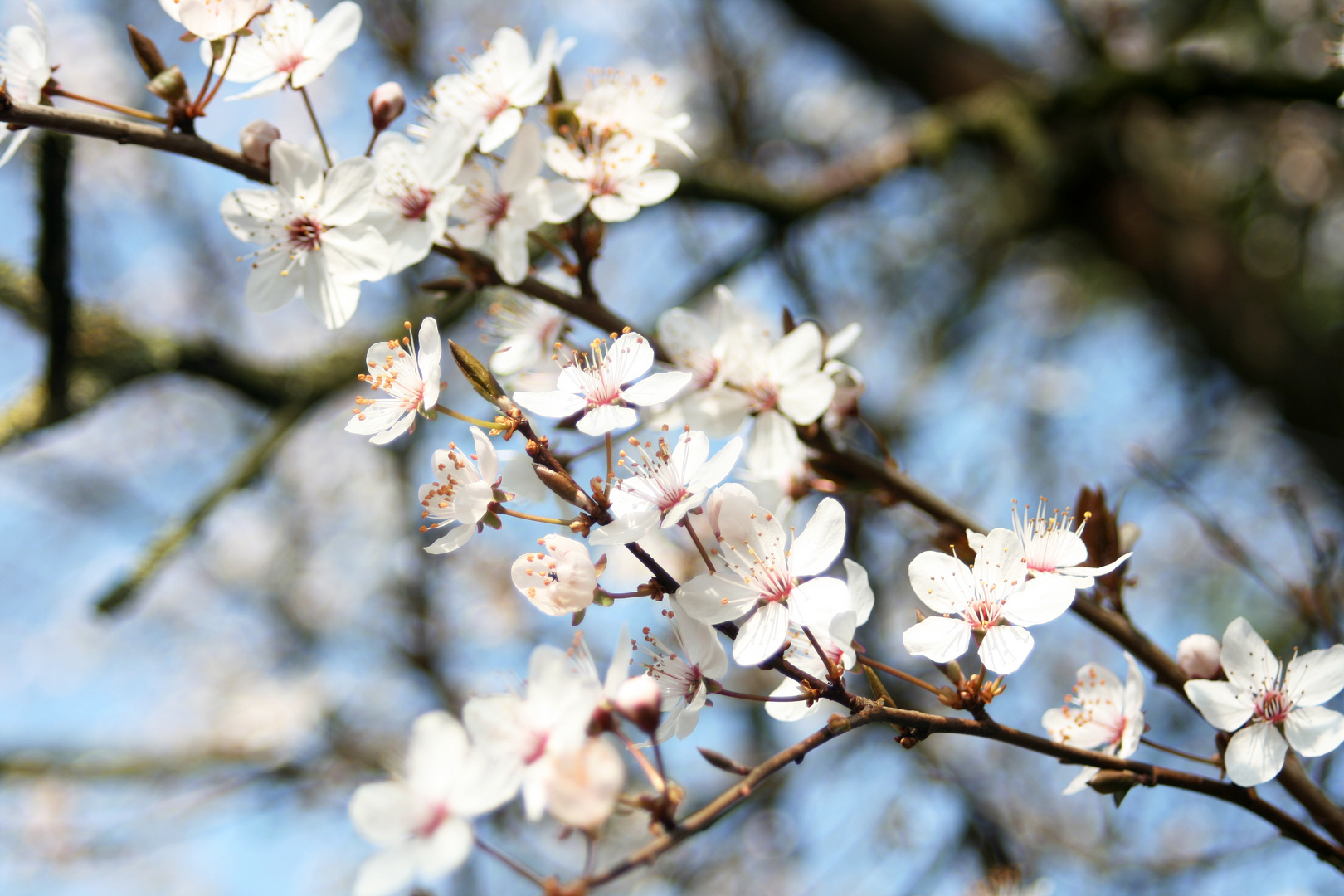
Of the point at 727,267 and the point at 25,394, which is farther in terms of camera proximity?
the point at 727,267

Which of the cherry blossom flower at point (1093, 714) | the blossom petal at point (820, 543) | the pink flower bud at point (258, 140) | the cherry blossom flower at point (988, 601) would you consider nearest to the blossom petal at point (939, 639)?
the cherry blossom flower at point (988, 601)

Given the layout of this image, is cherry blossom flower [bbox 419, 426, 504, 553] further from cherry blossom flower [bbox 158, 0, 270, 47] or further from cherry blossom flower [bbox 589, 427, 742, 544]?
cherry blossom flower [bbox 158, 0, 270, 47]

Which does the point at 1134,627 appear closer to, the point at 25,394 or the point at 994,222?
the point at 25,394

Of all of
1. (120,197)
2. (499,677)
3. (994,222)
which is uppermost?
(499,677)

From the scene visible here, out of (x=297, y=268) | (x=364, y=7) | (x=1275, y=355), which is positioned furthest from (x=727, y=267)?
(x=1275, y=355)

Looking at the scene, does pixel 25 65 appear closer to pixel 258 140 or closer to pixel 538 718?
pixel 258 140

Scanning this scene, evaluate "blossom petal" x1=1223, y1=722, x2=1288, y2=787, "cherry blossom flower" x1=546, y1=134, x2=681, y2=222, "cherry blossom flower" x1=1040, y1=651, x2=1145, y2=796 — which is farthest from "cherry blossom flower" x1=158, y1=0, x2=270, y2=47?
"blossom petal" x1=1223, y1=722, x2=1288, y2=787

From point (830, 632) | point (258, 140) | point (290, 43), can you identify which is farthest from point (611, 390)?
point (290, 43)
